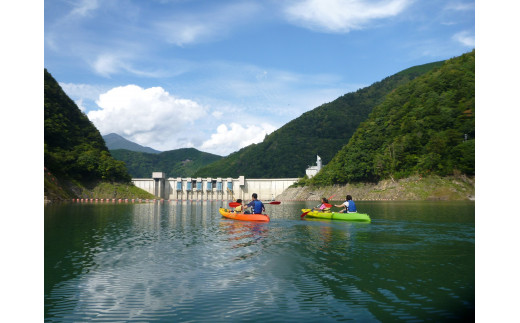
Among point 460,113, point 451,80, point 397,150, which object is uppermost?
point 451,80

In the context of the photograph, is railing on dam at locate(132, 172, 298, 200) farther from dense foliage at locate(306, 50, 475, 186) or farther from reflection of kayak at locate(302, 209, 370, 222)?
reflection of kayak at locate(302, 209, 370, 222)

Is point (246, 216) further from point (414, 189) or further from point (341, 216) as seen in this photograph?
point (414, 189)

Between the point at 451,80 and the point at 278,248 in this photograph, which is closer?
the point at 278,248

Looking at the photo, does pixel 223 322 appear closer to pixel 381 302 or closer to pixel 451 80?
pixel 381 302

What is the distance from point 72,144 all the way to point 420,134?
312ft

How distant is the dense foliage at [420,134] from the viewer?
86.1 m

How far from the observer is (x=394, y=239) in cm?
2112

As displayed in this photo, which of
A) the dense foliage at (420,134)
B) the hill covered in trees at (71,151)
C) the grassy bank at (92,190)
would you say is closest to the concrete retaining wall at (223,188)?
the dense foliage at (420,134)

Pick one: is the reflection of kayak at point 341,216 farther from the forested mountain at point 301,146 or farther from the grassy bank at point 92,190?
the forested mountain at point 301,146

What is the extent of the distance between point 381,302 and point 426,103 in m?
99.8

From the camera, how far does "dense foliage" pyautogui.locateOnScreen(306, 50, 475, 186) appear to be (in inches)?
3391

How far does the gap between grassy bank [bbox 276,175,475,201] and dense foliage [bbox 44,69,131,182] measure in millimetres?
61439

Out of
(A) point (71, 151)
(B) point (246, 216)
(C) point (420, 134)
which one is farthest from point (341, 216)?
(A) point (71, 151)
